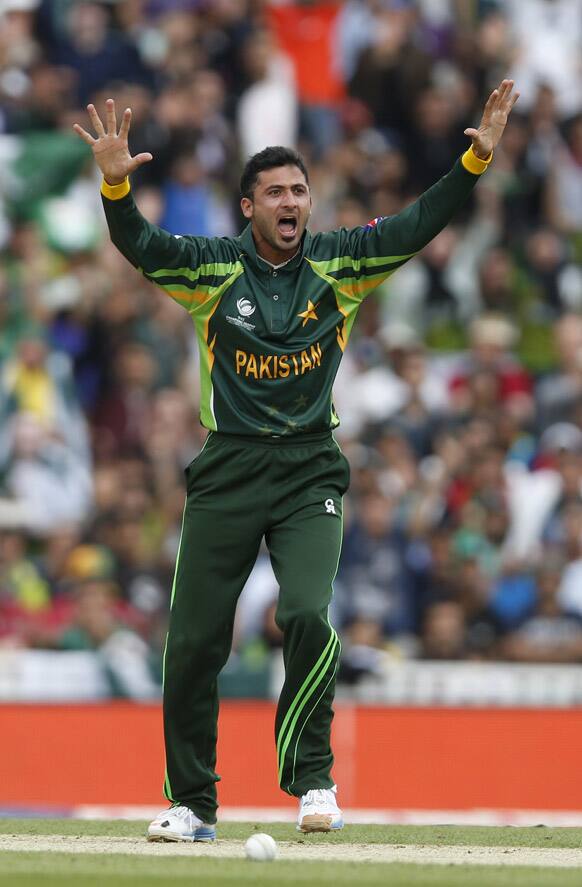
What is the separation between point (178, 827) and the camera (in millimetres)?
7031

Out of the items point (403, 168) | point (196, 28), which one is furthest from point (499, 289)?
point (196, 28)

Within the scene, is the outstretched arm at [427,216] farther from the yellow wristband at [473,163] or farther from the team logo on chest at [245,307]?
the team logo on chest at [245,307]

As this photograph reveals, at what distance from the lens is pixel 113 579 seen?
12.9m

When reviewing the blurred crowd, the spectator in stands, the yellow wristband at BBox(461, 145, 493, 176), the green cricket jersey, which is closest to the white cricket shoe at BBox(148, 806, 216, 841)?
the green cricket jersey

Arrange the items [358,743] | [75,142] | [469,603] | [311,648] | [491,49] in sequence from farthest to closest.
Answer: [491,49]
[75,142]
[469,603]
[358,743]
[311,648]

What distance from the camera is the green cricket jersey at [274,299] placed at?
707 centimetres

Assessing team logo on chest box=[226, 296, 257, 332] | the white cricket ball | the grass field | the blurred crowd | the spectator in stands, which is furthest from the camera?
the blurred crowd

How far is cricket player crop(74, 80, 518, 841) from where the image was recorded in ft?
23.1

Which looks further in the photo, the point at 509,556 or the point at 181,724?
the point at 509,556

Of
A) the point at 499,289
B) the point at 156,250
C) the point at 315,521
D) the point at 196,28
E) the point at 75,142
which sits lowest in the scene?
the point at 315,521

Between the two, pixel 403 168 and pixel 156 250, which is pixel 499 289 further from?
pixel 156 250

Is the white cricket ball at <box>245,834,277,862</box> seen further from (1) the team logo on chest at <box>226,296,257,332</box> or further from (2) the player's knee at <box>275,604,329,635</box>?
(1) the team logo on chest at <box>226,296,257,332</box>

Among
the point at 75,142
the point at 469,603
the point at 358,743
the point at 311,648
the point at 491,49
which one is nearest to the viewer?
the point at 311,648

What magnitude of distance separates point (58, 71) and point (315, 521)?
945 cm
